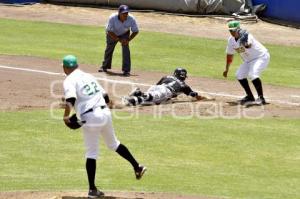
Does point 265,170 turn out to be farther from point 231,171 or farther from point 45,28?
point 45,28

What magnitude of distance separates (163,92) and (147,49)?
9.21 meters

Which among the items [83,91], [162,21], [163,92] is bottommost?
[162,21]

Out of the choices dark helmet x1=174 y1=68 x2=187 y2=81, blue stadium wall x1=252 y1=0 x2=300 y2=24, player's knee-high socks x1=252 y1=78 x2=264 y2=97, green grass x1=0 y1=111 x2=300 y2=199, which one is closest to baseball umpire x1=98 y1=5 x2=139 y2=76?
dark helmet x1=174 y1=68 x2=187 y2=81

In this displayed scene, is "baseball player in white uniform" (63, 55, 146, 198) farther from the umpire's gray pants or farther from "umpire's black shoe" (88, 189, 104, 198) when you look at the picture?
the umpire's gray pants

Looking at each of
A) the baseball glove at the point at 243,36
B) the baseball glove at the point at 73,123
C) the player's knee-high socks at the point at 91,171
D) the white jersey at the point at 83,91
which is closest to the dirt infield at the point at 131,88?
the baseball glove at the point at 243,36

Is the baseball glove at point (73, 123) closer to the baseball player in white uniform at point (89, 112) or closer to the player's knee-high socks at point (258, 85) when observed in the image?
the baseball player in white uniform at point (89, 112)

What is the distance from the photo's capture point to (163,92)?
18.3 m

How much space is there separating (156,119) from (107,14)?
1735cm

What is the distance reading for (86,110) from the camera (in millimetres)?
11070

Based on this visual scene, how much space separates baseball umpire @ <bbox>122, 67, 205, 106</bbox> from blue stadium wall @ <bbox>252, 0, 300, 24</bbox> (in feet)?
45.7

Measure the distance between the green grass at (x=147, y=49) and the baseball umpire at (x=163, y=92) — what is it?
4.50 meters

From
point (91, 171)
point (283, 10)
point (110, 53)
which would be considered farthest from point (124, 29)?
point (91, 171)

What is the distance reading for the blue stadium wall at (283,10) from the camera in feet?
103

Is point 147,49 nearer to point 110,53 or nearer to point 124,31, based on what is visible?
point 110,53
